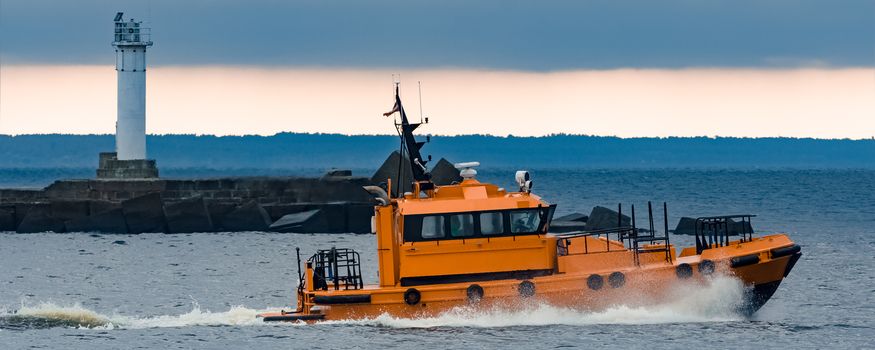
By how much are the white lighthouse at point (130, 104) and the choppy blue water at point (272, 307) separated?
464cm

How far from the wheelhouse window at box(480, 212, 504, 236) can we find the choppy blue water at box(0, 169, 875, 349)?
1221 mm

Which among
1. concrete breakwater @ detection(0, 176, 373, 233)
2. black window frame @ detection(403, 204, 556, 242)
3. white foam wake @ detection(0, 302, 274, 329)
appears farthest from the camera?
concrete breakwater @ detection(0, 176, 373, 233)

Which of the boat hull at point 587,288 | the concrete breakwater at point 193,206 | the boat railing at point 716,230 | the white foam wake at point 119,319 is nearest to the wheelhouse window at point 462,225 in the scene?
the boat hull at point 587,288

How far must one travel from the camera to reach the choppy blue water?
22.7 m

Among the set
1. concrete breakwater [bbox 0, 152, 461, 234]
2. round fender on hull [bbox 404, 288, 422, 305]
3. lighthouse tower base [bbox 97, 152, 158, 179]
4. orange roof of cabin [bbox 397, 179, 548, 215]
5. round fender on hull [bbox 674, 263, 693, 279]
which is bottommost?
round fender on hull [bbox 404, 288, 422, 305]

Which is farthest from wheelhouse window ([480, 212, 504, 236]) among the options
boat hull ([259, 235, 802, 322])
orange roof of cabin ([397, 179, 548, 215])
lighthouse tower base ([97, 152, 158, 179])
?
lighthouse tower base ([97, 152, 158, 179])

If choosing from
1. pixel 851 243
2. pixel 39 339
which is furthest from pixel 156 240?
pixel 39 339

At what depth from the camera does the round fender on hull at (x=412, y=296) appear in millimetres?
22469

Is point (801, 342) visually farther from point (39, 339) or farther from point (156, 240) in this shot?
point (156, 240)

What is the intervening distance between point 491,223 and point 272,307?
25.8 feet

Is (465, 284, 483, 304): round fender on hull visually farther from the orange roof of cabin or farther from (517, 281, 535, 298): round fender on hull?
the orange roof of cabin

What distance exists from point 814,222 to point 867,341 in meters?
40.8

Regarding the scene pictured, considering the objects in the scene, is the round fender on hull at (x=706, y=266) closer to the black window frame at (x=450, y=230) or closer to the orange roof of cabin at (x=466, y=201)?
the black window frame at (x=450, y=230)

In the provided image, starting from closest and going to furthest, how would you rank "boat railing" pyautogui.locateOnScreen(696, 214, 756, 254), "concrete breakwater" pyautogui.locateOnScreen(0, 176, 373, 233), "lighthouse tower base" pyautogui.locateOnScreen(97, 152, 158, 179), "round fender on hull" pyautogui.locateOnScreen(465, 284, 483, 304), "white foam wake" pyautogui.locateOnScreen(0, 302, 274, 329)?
"round fender on hull" pyautogui.locateOnScreen(465, 284, 483, 304)
"boat railing" pyautogui.locateOnScreen(696, 214, 756, 254)
"white foam wake" pyautogui.locateOnScreen(0, 302, 274, 329)
"concrete breakwater" pyautogui.locateOnScreen(0, 176, 373, 233)
"lighthouse tower base" pyautogui.locateOnScreen(97, 152, 158, 179)
